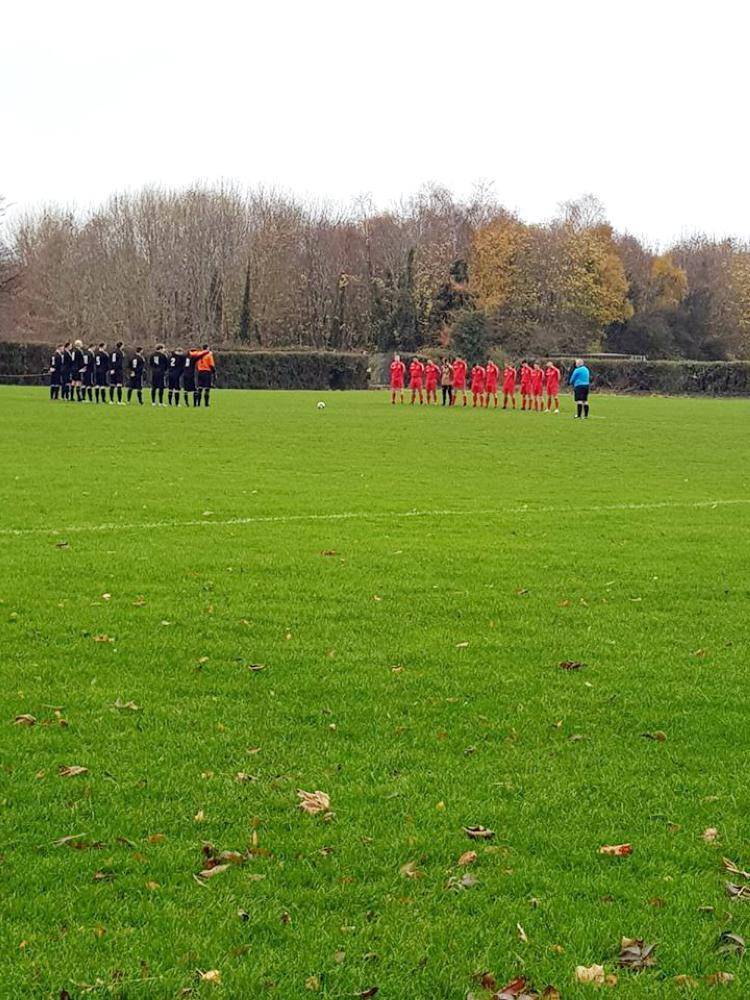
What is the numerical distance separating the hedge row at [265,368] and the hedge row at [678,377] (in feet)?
53.7

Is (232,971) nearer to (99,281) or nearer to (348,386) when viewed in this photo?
(348,386)

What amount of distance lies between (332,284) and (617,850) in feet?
282

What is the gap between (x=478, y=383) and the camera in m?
46.6

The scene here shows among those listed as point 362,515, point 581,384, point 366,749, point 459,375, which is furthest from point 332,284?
point 366,749

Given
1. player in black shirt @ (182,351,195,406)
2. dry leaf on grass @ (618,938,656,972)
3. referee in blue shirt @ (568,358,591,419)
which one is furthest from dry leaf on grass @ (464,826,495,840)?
player in black shirt @ (182,351,195,406)

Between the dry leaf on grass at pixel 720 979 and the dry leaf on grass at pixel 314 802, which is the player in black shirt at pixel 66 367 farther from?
the dry leaf on grass at pixel 720 979

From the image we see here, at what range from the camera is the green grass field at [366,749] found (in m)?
4.05

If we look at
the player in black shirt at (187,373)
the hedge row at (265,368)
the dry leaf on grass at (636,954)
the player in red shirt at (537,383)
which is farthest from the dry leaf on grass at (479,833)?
the hedge row at (265,368)

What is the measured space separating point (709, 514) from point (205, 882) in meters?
11.4

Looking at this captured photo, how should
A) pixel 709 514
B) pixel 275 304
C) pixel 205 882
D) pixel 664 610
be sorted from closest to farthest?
pixel 205 882 < pixel 664 610 < pixel 709 514 < pixel 275 304

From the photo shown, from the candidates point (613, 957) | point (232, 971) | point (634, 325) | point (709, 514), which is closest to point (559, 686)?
point (613, 957)

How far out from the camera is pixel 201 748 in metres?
5.85

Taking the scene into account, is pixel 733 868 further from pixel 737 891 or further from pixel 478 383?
pixel 478 383

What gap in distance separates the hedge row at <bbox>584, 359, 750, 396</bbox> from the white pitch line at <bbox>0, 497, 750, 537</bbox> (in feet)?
179
